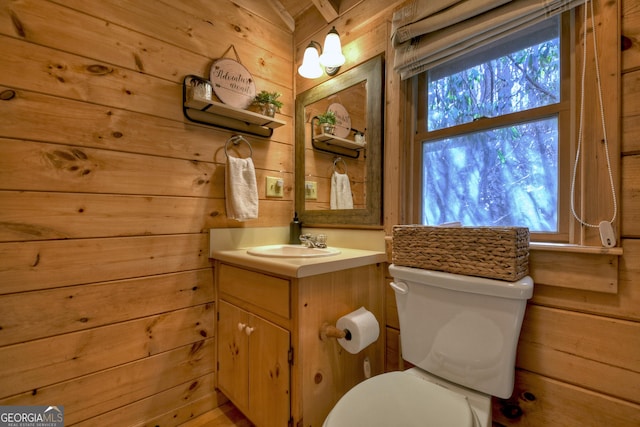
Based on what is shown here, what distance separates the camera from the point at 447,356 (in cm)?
93

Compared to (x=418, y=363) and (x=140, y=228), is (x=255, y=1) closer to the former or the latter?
(x=140, y=228)

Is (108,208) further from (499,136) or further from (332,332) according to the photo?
(499,136)

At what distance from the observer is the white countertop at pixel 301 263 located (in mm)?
946

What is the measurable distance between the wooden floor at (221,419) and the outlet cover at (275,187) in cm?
112

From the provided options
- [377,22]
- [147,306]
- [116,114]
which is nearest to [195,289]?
[147,306]

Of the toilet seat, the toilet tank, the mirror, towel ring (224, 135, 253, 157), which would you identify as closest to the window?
the mirror

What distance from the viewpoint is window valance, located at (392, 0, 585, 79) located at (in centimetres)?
90

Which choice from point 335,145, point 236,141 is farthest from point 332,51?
point 236,141

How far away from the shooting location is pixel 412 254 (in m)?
1.03

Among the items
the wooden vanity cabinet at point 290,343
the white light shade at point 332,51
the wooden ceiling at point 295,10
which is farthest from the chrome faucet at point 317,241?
the wooden ceiling at point 295,10

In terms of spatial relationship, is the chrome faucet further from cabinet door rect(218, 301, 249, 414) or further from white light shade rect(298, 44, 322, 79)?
white light shade rect(298, 44, 322, 79)

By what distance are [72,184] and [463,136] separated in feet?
5.08

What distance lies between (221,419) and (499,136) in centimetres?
173

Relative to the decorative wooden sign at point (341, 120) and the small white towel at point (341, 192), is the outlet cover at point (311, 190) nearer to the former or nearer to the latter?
the small white towel at point (341, 192)
